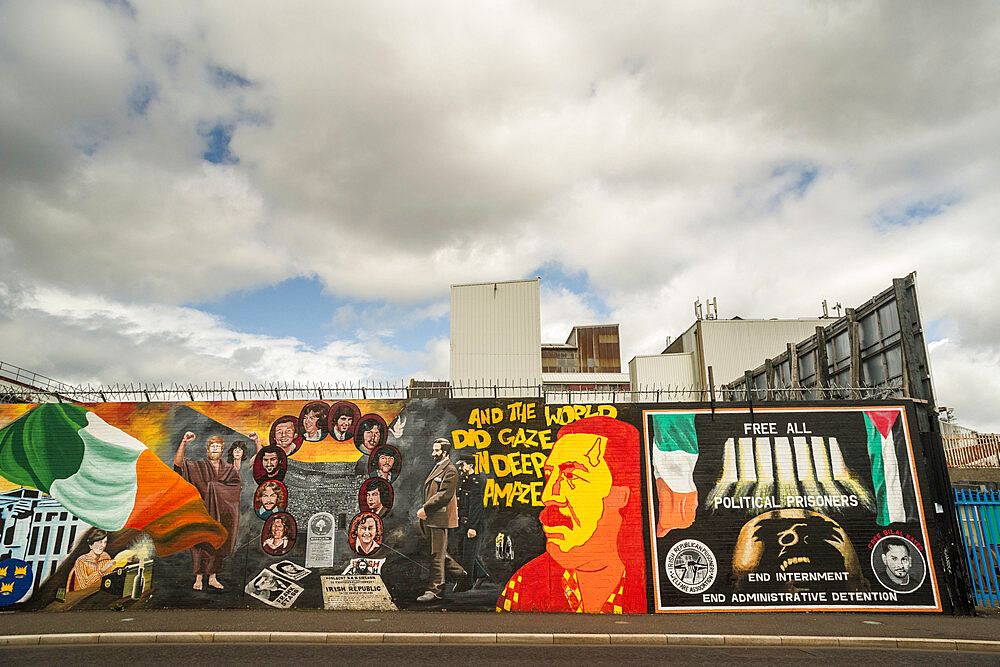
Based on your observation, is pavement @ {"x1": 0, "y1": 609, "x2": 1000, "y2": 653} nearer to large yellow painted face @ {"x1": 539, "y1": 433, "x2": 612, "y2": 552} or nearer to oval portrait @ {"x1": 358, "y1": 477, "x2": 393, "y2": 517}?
large yellow painted face @ {"x1": 539, "y1": 433, "x2": 612, "y2": 552}

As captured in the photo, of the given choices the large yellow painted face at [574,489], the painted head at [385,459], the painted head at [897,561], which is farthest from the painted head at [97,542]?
the painted head at [897,561]

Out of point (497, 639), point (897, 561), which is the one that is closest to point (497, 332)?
point (497, 639)

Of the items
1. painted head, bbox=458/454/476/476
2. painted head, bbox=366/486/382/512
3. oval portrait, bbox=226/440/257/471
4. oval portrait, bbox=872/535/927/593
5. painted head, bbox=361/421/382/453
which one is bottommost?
oval portrait, bbox=872/535/927/593

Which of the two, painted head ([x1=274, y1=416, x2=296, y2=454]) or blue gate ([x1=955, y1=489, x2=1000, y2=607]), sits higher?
painted head ([x1=274, y1=416, x2=296, y2=454])

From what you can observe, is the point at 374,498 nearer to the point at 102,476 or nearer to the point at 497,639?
the point at 497,639

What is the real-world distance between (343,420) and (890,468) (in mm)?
11383

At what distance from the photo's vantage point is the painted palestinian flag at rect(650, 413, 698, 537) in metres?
11.4

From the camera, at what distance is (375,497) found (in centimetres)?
1162

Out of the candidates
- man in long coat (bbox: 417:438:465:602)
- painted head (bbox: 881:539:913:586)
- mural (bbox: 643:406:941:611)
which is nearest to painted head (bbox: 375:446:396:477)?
man in long coat (bbox: 417:438:465:602)

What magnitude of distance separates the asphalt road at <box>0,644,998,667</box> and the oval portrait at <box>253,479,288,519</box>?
2.96 metres

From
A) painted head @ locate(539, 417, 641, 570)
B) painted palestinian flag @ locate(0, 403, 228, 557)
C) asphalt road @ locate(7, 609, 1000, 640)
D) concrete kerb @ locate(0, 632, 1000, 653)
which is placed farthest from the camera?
painted palestinian flag @ locate(0, 403, 228, 557)

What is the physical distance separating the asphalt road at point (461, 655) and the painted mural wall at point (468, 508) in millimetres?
2310

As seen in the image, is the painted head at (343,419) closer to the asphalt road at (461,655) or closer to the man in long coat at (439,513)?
the man in long coat at (439,513)

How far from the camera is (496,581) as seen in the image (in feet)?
36.5
